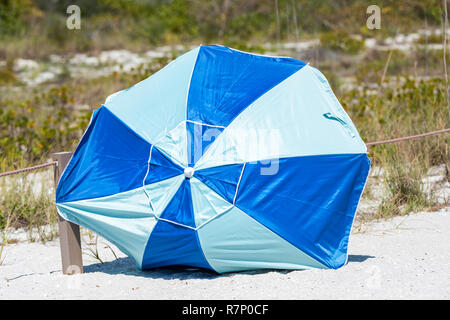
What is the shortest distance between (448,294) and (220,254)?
1.17 meters

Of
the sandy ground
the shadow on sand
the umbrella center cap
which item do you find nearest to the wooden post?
the sandy ground

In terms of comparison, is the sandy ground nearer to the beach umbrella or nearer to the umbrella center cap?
the beach umbrella

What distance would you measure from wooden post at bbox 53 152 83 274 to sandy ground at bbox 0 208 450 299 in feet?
0.26

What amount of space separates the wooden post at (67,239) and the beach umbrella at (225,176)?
0.47 ft

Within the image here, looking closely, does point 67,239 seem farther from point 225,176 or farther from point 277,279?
point 277,279

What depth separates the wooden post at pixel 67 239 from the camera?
11.6 feet

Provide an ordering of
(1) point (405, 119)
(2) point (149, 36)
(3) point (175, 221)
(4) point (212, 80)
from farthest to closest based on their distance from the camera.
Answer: (2) point (149, 36) → (1) point (405, 119) → (4) point (212, 80) → (3) point (175, 221)

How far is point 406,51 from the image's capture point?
1245cm

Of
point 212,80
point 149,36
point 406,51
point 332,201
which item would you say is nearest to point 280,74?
point 212,80

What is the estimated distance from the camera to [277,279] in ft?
10.4

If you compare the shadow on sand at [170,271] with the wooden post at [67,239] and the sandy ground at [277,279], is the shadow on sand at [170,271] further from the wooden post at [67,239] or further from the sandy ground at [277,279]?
the wooden post at [67,239]

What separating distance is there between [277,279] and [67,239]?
1.29 meters

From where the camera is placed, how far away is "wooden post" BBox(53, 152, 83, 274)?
3527 millimetres
